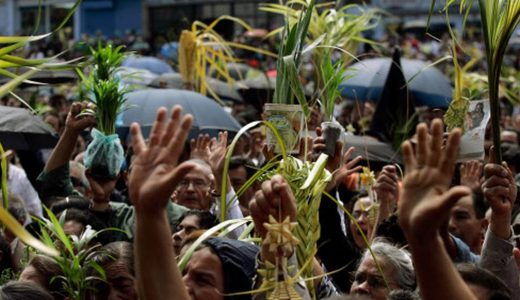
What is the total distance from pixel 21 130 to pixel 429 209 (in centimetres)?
608

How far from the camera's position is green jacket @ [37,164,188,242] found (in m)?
6.62

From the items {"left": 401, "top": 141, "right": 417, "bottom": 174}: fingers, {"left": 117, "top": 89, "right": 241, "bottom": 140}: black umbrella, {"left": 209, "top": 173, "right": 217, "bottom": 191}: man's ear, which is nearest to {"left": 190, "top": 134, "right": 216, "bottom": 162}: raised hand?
{"left": 209, "top": 173, "right": 217, "bottom": 191}: man's ear

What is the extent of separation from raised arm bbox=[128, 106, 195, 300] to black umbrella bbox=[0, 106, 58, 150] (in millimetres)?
5263

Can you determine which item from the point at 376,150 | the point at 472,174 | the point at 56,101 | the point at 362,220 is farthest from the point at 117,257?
the point at 56,101

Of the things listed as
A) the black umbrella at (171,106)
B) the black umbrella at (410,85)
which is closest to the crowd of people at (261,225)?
the black umbrella at (171,106)

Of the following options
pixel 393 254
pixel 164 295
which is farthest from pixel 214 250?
pixel 393 254

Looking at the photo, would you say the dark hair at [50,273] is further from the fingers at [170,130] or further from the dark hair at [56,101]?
the dark hair at [56,101]

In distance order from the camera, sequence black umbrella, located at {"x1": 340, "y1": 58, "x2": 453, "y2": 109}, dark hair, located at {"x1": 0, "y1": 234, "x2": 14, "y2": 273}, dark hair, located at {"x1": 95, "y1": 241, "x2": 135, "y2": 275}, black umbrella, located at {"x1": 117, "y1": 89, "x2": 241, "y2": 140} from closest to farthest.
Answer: dark hair, located at {"x1": 95, "y1": 241, "x2": 135, "y2": 275} → dark hair, located at {"x1": 0, "y1": 234, "x2": 14, "y2": 273} → black umbrella, located at {"x1": 117, "y1": 89, "x2": 241, "y2": 140} → black umbrella, located at {"x1": 340, "y1": 58, "x2": 453, "y2": 109}

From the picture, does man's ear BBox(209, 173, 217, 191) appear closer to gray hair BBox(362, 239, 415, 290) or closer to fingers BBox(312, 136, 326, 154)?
fingers BBox(312, 136, 326, 154)

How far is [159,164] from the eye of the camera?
3555 millimetres

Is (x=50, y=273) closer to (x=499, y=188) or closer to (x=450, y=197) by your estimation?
(x=499, y=188)

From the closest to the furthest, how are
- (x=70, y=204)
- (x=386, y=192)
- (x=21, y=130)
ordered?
(x=386, y=192), (x=70, y=204), (x=21, y=130)

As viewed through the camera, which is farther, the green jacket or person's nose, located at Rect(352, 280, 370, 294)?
the green jacket

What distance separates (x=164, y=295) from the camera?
144 inches
